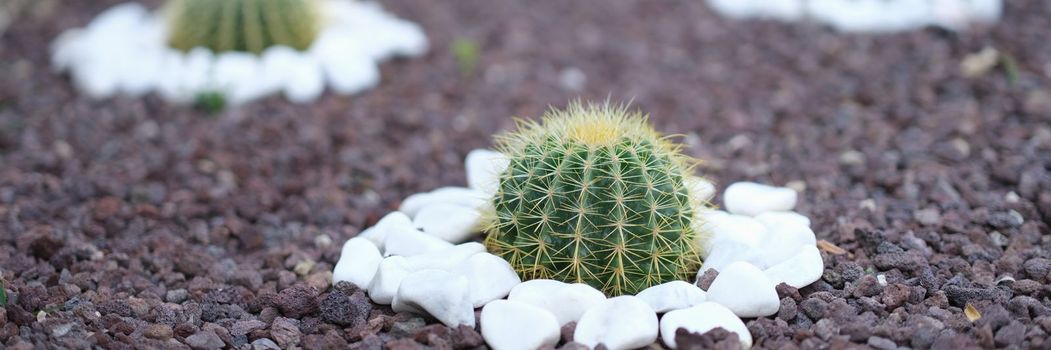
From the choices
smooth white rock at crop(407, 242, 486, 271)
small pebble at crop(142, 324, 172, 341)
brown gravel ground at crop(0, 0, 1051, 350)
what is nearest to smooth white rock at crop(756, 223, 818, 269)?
brown gravel ground at crop(0, 0, 1051, 350)

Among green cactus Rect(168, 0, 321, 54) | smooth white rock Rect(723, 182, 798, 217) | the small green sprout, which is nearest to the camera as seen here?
smooth white rock Rect(723, 182, 798, 217)

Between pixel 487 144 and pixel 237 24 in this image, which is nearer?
pixel 487 144

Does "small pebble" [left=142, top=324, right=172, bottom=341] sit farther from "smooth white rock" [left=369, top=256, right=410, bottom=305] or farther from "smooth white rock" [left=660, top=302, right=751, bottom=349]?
→ "smooth white rock" [left=660, top=302, right=751, bottom=349]

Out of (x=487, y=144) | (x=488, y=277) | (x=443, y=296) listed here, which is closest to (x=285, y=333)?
(x=443, y=296)

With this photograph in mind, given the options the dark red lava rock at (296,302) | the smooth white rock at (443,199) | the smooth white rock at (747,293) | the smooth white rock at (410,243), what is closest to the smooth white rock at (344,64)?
the smooth white rock at (443,199)

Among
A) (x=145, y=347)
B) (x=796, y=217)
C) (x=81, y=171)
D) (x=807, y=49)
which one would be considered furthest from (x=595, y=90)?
(x=145, y=347)

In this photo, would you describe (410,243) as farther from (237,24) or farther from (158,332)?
(237,24)
